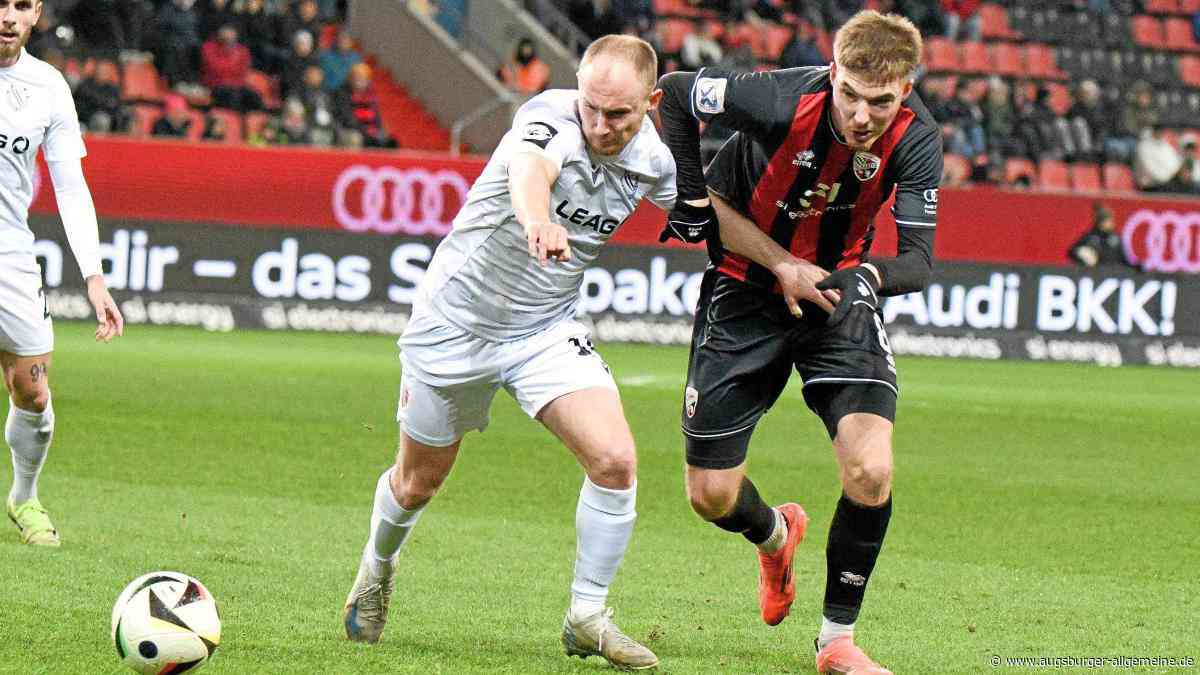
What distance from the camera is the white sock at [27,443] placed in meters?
7.32

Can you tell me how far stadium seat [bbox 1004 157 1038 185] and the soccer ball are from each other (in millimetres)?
18999

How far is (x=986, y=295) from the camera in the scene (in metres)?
19.0

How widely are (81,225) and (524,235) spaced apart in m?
2.34

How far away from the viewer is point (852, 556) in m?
5.64

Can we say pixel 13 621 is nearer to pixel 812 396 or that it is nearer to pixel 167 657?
pixel 167 657

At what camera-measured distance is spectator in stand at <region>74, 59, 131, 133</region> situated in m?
19.0

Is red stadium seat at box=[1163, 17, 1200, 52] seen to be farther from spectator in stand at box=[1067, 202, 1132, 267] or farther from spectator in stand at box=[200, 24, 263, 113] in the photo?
spectator in stand at box=[200, 24, 263, 113]

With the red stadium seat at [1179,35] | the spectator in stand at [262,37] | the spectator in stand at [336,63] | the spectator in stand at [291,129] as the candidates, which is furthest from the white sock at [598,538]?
the red stadium seat at [1179,35]

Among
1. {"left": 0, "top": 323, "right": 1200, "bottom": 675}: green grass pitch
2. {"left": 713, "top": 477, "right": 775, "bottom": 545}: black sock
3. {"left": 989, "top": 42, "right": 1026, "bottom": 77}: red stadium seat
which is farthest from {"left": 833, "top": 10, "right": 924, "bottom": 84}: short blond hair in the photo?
{"left": 989, "top": 42, "right": 1026, "bottom": 77}: red stadium seat

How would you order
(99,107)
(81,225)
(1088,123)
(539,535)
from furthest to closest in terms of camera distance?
(1088,123)
(99,107)
(539,535)
(81,225)

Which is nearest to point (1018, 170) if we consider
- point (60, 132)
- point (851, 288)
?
point (60, 132)

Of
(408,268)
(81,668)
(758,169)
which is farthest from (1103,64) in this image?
(81,668)

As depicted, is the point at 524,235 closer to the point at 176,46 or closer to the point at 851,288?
the point at 851,288

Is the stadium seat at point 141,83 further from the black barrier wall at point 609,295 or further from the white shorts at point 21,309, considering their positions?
the white shorts at point 21,309
